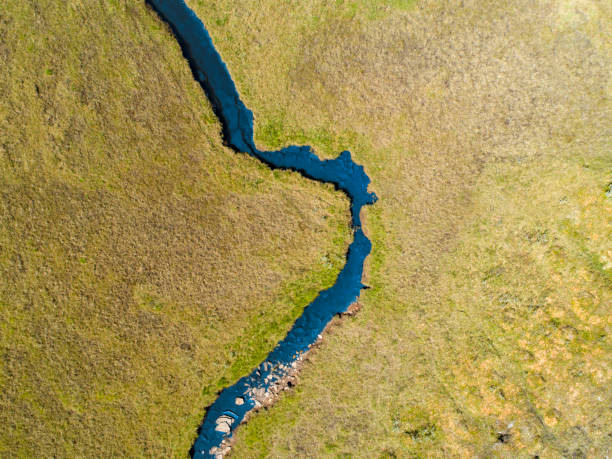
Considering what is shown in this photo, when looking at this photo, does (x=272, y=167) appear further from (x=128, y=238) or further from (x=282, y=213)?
(x=128, y=238)

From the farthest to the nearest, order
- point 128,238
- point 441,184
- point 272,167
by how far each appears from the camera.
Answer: point 272,167, point 128,238, point 441,184

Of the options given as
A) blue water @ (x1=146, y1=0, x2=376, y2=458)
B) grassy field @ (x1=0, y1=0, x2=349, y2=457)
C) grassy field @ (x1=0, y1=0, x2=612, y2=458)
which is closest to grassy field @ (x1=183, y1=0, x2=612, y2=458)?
grassy field @ (x1=0, y1=0, x2=612, y2=458)

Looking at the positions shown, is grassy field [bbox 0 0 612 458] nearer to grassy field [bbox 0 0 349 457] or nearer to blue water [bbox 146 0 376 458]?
grassy field [bbox 0 0 349 457]

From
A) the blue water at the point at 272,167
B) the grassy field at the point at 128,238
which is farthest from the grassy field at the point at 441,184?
the grassy field at the point at 128,238

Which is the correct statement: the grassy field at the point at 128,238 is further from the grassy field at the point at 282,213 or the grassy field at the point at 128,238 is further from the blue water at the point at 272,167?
the blue water at the point at 272,167

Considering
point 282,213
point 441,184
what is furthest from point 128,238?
point 441,184
